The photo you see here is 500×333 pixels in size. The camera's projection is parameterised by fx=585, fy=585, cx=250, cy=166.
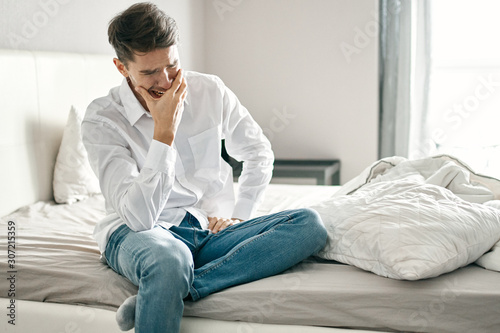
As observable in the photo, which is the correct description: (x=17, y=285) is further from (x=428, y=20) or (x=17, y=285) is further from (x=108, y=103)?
(x=428, y=20)

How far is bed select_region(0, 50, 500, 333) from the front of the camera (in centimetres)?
129

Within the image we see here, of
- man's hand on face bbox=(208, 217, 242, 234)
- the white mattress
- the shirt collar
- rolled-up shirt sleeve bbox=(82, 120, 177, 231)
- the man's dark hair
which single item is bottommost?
the white mattress

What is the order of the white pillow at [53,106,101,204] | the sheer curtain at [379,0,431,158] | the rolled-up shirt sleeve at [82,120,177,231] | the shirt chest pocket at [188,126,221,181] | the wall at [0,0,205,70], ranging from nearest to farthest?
the rolled-up shirt sleeve at [82,120,177,231] < the shirt chest pocket at [188,126,221,181] < the wall at [0,0,205,70] < the white pillow at [53,106,101,204] < the sheer curtain at [379,0,431,158]

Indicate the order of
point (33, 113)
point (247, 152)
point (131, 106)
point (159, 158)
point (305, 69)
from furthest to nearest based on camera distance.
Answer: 1. point (305, 69)
2. point (33, 113)
3. point (247, 152)
4. point (131, 106)
5. point (159, 158)

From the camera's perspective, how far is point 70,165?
2.30 m

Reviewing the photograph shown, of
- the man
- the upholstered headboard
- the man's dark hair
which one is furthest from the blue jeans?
the upholstered headboard

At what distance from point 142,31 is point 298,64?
7.83 feet

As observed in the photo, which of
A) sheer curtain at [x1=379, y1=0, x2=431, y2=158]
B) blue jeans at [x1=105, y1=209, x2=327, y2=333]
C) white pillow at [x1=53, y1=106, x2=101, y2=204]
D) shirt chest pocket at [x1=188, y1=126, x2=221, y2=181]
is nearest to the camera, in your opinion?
blue jeans at [x1=105, y1=209, x2=327, y2=333]

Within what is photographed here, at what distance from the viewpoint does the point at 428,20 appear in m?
3.57

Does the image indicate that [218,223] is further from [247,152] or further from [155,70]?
[155,70]

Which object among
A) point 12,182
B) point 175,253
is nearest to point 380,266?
point 175,253

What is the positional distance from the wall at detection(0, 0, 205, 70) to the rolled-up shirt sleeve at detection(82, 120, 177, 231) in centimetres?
84

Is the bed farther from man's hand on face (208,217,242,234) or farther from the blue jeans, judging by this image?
man's hand on face (208,217,242,234)

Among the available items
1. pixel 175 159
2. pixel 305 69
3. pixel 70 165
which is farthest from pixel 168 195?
pixel 305 69
